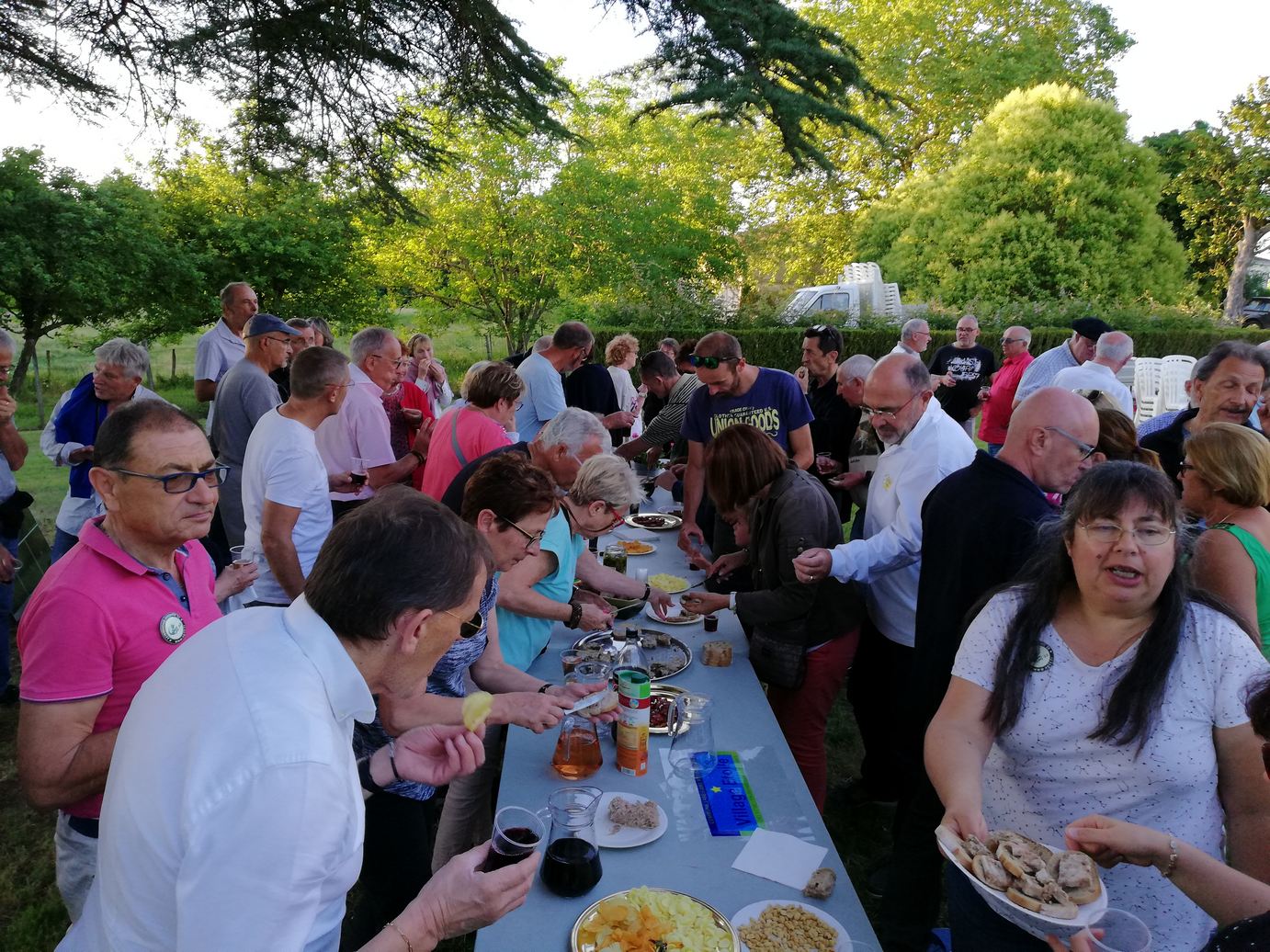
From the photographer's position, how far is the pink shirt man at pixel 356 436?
181 inches

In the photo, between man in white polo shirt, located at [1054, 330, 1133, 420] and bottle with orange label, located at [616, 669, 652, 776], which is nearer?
bottle with orange label, located at [616, 669, 652, 776]

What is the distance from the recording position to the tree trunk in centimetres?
2430

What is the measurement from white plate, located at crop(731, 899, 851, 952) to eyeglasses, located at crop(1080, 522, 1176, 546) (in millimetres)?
1122

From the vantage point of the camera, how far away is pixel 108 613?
180 cm

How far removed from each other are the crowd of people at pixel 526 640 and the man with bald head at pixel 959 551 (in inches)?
0.5

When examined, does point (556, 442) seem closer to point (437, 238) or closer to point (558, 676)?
point (558, 676)

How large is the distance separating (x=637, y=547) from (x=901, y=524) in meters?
1.91

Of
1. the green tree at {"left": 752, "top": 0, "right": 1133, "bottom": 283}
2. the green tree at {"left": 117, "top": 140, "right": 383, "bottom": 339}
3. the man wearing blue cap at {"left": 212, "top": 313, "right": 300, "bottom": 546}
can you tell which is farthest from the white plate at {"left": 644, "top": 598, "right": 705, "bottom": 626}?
the green tree at {"left": 752, "top": 0, "right": 1133, "bottom": 283}

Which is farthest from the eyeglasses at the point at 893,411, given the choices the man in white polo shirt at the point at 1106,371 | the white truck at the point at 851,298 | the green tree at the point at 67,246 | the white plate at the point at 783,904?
the white truck at the point at 851,298

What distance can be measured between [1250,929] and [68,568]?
2.55 m

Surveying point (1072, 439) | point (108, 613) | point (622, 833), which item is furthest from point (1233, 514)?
point (108, 613)

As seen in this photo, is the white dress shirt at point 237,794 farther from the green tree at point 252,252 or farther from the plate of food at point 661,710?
the green tree at point 252,252

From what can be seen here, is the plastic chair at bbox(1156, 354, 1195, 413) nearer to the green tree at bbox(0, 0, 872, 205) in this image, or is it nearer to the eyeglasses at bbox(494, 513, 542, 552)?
the green tree at bbox(0, 0, 872, 205)

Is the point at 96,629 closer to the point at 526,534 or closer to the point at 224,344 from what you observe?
the point at 526,534
